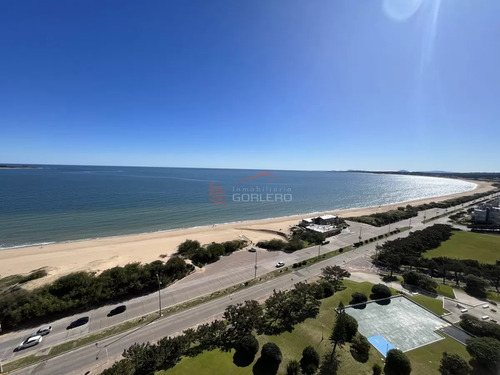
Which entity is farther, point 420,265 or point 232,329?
point 420,265

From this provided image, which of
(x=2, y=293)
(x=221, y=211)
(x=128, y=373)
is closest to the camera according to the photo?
(x=128, y=373)

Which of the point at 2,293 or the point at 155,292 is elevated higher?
the point at 2,293

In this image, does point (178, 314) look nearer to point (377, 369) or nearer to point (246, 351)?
point (246, 351)

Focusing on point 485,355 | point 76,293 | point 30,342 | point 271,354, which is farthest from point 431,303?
point 76,293

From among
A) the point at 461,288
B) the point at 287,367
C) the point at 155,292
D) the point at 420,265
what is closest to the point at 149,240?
the point at 155,292

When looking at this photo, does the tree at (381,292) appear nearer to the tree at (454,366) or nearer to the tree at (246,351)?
the tree at (454,366)

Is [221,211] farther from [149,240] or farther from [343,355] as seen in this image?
[343,355]
